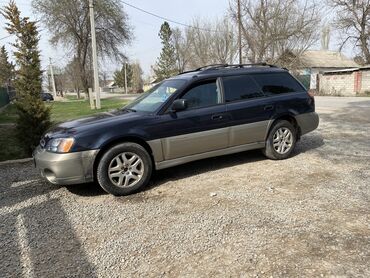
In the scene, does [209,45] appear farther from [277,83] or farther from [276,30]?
[277,83]

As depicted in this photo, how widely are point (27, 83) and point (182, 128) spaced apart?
4976 millimetres

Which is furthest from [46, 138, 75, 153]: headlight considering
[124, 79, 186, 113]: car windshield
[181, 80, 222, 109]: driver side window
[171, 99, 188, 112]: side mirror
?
[181, 80, 222, 109]: driver side window

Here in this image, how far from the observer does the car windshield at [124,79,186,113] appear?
17.3 ft

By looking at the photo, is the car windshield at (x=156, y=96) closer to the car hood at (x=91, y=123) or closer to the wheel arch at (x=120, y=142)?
the car hood at (x=91, y=123)

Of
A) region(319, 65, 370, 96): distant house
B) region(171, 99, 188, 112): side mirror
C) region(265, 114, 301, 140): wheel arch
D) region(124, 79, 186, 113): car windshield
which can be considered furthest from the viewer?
region(319, 65, 370, 96): distant house

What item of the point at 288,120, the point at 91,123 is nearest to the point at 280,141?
the point at 288,120

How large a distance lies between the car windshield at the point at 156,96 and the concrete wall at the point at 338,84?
28407 mm

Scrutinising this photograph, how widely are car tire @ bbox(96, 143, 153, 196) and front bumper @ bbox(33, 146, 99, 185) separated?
0.47 ft

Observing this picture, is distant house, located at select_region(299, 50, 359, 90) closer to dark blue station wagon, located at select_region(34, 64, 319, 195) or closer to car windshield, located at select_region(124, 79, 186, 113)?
dark blue station wagon, located at select_region(34, 64, 319, 195)

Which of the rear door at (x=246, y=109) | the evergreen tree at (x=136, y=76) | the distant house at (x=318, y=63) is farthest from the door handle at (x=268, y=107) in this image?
the evergreen tree at (x=136, y=76)

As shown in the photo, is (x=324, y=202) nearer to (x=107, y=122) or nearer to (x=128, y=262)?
(x=128, y=262)

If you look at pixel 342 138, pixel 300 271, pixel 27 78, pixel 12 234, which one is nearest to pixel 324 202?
pixel 300 271

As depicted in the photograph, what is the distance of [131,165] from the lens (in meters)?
4.77

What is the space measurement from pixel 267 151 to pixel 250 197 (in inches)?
71.4
